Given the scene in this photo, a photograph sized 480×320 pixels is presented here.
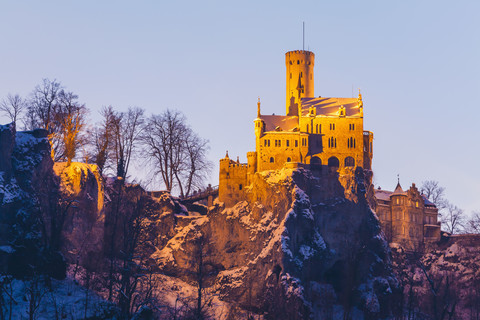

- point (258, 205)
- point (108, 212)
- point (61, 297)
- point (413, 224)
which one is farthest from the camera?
point (413, 224)

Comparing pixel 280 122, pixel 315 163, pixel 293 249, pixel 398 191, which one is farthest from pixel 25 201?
pixel 398 191

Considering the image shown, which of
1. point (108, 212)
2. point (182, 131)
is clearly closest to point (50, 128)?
point (108, 212)

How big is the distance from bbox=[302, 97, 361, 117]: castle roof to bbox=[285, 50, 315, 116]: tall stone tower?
3.88 m

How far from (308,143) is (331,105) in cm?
743

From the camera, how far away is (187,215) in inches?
3912

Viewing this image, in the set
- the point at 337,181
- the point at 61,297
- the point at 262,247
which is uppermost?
the point at 337,181

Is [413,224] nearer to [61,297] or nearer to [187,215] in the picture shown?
[187,215]

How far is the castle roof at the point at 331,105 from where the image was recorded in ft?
338

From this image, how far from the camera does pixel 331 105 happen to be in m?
105

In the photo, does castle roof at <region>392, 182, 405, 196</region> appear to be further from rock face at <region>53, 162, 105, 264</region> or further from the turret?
rock face at <region>53, 162, 105, 264</region>

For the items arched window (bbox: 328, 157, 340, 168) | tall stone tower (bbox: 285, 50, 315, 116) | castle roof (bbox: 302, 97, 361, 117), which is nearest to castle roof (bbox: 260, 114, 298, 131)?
castle roof (bbox: 302, 97, 361, 117)

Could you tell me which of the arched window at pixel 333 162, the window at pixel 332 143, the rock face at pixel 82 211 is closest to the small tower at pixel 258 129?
the window at pixel 332 143

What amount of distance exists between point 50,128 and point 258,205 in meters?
24.7

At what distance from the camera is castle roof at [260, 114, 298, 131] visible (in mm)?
102750
